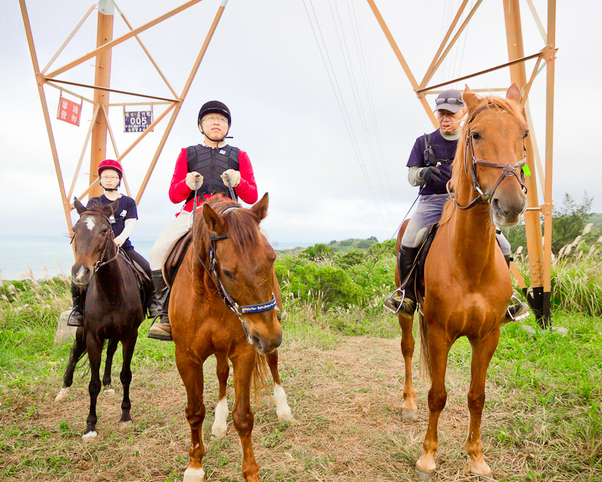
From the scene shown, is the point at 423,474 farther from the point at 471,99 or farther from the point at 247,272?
the point at 471,99

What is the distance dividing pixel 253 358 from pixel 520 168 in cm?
226

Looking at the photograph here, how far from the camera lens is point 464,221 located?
2.73 m

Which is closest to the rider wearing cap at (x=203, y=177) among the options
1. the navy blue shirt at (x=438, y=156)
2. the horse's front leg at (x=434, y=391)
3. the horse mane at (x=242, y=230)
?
the horse mane at (x=242, y=230)

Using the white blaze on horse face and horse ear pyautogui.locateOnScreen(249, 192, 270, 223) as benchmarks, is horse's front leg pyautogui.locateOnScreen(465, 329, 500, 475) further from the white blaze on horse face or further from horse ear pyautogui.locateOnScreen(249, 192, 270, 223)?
the white blaze on horse face

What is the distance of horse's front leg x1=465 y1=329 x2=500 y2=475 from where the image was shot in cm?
283

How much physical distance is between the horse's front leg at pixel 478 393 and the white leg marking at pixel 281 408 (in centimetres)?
183

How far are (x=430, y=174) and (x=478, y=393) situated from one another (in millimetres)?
1945

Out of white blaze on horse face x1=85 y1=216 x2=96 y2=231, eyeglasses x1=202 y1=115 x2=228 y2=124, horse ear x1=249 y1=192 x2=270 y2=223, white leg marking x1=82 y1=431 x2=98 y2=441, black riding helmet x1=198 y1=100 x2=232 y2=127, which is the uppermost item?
black riding helmet x1=198 y1=100 x2=232 y2=127

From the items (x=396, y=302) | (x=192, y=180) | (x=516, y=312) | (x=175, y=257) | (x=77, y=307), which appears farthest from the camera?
(x=77, y=307)

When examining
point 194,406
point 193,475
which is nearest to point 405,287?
point 194,406

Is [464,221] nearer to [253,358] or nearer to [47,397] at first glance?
[253,358]

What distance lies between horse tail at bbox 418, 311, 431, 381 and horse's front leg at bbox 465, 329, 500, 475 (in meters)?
0.70

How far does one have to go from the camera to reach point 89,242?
11.5ft

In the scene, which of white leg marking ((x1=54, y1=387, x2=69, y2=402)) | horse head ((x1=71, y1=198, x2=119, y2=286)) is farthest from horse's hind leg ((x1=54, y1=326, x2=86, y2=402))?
horse head ((x1=71, y1=198, x2=119, y2=286))
